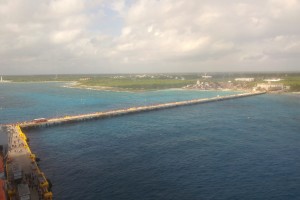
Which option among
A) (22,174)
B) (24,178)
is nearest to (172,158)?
(24,178)

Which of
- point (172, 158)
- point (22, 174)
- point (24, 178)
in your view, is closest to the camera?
point (24, 178)

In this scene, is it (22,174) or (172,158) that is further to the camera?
(172,158)

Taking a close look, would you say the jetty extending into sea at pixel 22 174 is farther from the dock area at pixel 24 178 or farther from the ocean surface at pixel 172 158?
the ocean surface at pixel 172 158

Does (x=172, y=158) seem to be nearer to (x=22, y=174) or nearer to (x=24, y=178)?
(x=24, y=178)

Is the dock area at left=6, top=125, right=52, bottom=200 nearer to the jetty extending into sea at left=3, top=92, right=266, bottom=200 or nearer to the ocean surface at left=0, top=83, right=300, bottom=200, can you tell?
the jetty extending into sea at left=3, top=92, right=266, bottom=200

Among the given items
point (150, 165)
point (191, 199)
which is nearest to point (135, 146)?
point (150, 165)

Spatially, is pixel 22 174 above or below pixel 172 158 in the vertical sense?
above
